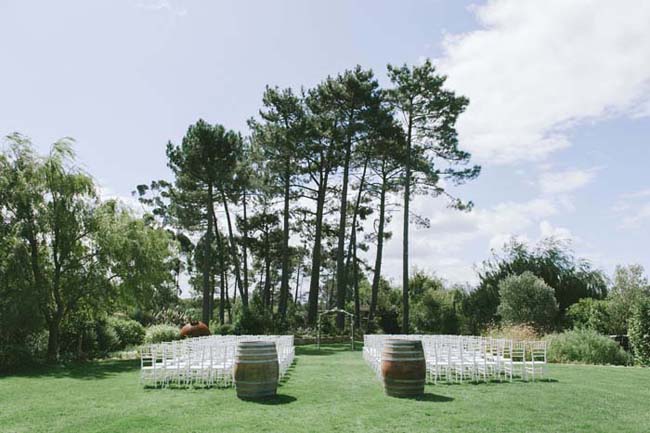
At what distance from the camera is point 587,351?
16062 millimetres

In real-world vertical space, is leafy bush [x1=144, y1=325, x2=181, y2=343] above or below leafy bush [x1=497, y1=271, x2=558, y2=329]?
below

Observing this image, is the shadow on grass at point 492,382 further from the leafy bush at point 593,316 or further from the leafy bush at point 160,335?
the leafy bush at point 160,335

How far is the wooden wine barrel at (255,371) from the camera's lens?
877 centimetres

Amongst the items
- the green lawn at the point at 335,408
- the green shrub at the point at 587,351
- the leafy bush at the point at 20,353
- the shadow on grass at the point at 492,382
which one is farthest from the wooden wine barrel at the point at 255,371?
the green shrub at the point at 587,351

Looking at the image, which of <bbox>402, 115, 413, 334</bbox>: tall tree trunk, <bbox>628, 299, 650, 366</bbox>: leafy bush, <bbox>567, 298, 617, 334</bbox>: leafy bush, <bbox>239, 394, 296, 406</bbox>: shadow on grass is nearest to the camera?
<bbox>239, 394, 296, 406</bbox>: shadow on grass

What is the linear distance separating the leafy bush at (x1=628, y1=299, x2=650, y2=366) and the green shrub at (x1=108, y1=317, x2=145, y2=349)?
18.1 meters

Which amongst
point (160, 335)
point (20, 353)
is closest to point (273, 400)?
point (20, 353)

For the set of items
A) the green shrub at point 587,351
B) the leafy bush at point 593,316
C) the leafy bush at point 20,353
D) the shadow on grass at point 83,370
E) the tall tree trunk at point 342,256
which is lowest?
the shadow on grass at point 83,370

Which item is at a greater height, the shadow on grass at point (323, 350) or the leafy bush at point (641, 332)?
the leafy bush at point (641, 332)

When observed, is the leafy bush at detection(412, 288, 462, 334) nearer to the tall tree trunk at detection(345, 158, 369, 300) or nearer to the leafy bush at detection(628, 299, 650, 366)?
the tall tree trunk at detection(345, 158, 369, 300)

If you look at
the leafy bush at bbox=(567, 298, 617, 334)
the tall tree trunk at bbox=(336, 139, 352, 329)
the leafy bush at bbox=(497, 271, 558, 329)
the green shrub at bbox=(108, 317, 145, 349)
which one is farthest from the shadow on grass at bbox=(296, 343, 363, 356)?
the leafy bush at bbox=(567, 298, 617, 334)

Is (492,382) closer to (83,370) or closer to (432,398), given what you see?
(432,398)

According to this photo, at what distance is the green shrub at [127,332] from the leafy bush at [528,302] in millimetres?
16867

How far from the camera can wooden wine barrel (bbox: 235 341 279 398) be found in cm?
877
